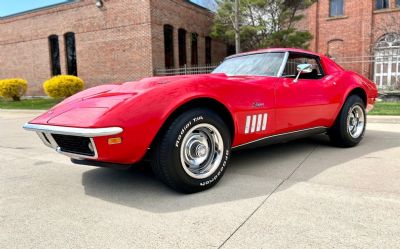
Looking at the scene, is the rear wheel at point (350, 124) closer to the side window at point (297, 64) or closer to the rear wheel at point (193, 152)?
the side window at point (297, 64)

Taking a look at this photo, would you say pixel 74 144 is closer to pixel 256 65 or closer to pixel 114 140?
pixel 114 140

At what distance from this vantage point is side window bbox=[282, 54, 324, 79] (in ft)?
13.8

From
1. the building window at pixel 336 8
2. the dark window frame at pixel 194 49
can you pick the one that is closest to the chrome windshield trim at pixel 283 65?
the dark window frame at pixel 194 49

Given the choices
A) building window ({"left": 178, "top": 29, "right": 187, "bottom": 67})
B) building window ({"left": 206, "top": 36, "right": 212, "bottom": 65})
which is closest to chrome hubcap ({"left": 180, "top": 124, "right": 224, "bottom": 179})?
building window ({"left": 178, "top": 29, "right": 187, "bottom": 67})

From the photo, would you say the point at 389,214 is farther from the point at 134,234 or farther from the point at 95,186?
the point at 95,186

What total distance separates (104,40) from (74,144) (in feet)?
52.0

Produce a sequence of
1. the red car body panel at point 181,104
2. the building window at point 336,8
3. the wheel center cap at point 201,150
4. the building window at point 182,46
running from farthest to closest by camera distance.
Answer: the building window at point 336,8
the building window at point 182,46
the wheel center cap at point 201,150
the red car body panel at point 181,104

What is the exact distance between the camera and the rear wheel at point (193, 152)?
2889 millimetres

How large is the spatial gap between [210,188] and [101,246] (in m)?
1.30

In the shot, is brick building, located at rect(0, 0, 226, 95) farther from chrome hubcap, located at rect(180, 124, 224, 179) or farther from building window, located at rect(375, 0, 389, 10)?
chrome hubcap, located at rect(180, 124, 224, 179)

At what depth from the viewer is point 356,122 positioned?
5227 mm

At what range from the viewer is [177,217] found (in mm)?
2631

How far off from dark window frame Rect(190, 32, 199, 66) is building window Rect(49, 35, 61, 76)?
26.2 feet

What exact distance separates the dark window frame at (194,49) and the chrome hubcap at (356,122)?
15.5 meters
